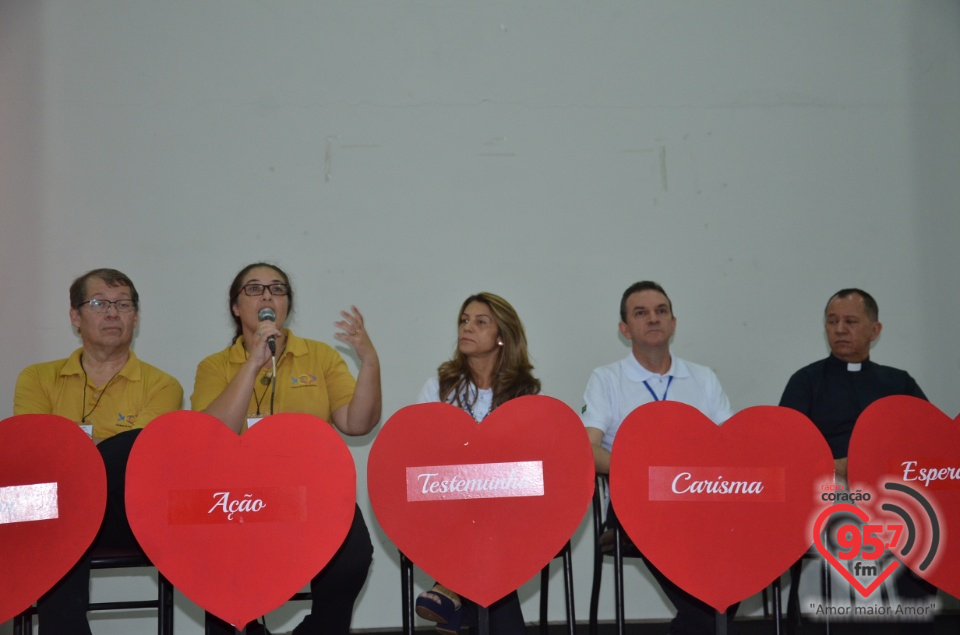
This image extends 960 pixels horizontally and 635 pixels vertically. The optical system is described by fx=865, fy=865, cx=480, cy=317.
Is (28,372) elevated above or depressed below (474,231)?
below

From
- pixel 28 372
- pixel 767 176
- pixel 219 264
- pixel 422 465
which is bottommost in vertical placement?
pixel 422 465

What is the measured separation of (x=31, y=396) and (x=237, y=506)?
43.0 inches

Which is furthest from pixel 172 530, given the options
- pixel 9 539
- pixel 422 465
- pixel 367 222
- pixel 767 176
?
pixel 767 176

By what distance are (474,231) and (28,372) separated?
69.5 inches

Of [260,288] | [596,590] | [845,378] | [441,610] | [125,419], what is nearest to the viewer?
[441,610]

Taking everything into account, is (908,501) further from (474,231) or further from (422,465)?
(474,231)

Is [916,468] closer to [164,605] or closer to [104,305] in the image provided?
[164,605]

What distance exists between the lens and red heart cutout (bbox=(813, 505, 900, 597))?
2.02 meters

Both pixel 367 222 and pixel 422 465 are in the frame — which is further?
pixel 367 222

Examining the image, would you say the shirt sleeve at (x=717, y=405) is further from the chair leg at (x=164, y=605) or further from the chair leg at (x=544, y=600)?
the chair leg at (x=164, y=605)

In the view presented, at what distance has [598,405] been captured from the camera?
302cm

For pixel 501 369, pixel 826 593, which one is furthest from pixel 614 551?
pixel 501 369

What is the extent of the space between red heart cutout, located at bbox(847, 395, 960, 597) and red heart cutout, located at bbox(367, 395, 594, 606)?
2.24 ft

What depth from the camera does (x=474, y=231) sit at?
3635 mm
